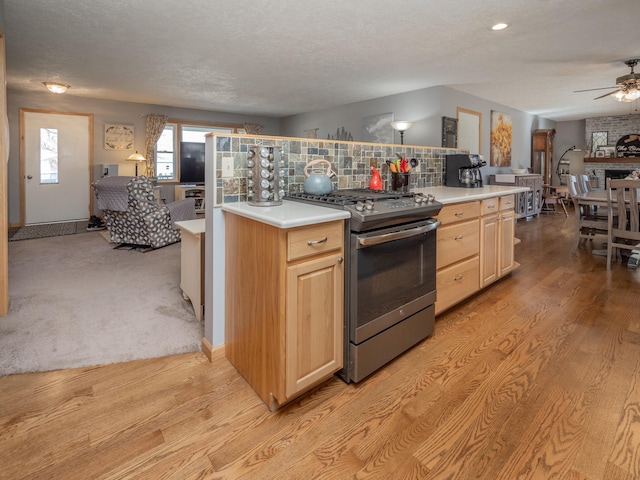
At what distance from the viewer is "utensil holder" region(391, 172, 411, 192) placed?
2.79 metres

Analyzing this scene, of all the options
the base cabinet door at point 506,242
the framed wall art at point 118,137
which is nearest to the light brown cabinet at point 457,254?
the base cabinet door at point 506,242

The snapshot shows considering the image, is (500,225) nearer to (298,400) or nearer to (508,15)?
(508,15)

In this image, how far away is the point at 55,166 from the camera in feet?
21.9

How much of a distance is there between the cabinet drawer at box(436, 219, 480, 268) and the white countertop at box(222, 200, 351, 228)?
39.9 inches

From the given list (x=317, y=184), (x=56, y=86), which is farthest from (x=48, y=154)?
(x=317, y=184)

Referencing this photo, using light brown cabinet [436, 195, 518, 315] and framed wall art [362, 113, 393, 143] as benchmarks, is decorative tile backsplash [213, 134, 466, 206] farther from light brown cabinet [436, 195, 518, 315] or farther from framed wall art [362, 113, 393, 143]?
framed wall art [362, 113, 393, 143]

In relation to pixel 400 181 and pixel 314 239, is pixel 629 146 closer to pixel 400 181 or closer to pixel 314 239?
pixel 400 181

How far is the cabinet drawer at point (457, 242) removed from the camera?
242 centimetres

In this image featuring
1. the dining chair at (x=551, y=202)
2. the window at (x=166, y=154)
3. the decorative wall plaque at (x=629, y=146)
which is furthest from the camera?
the decorative wall plaque at (x=629, y=146)

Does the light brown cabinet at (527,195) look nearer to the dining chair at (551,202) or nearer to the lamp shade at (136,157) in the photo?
the dining chair at (551,202)

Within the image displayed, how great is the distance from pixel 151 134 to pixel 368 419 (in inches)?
297

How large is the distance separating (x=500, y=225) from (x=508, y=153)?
5639 mm

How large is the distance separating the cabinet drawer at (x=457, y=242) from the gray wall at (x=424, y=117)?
3412 millimetres

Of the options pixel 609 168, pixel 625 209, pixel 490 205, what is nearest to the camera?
pixel 490 205
